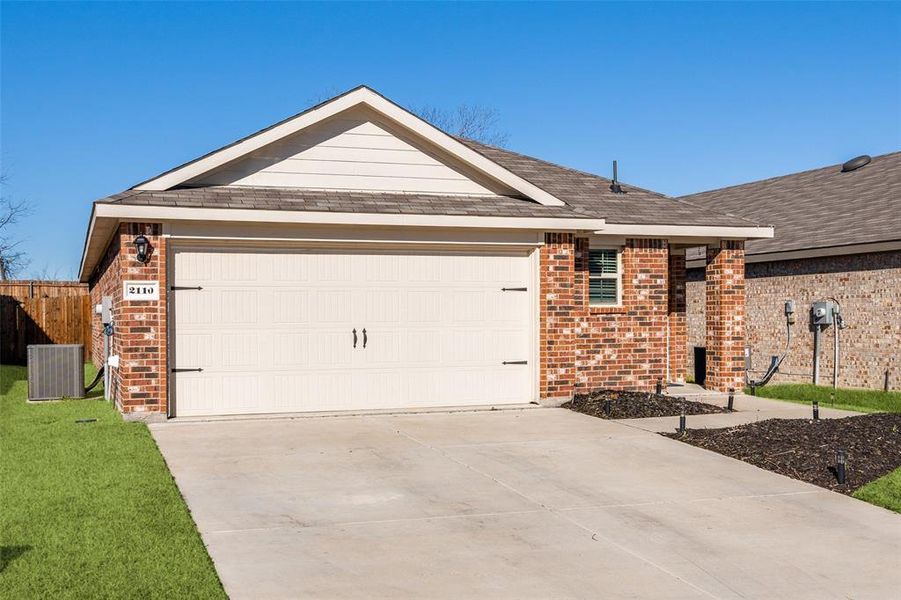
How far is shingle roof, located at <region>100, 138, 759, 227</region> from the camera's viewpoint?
40.3 feet

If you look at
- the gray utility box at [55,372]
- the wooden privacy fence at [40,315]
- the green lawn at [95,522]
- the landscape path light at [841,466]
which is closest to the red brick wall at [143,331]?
the green lawn at [95,522]

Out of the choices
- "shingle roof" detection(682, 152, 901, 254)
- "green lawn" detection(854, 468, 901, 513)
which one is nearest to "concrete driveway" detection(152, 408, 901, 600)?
A: "green lawn" detection(854, 468, 901, 513)

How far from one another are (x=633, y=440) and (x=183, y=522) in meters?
5.74

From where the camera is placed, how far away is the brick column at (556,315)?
540 inches

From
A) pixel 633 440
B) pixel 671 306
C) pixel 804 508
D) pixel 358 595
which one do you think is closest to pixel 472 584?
pixel 358 595

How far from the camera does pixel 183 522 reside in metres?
6.88

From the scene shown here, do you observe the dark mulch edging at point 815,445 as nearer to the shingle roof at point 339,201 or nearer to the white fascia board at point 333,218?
→ the white fascia board at point 333,218

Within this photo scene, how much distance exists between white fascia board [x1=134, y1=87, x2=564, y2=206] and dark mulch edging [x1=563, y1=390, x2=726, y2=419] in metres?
3.06

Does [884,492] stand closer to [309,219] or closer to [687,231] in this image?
[687,231]

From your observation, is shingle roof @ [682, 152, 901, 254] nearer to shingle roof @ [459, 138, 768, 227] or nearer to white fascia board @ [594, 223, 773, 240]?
white fascia board @ [594, 223, 773, 240]

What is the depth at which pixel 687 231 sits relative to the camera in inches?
598

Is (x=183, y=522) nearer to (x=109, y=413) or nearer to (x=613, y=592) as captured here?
(x=613, y=592)

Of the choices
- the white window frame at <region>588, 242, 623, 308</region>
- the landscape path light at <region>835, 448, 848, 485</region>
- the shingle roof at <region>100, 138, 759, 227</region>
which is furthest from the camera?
the white window frame at <region>588, 242, 623, 308</region>

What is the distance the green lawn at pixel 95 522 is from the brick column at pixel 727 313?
9747 millimetres
